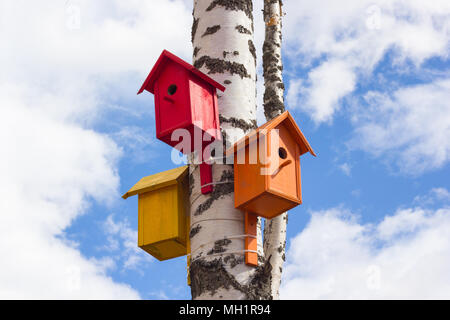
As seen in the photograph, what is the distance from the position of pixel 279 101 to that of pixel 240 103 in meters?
3.96

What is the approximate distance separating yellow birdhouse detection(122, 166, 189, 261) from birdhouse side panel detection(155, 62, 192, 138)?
1.66 ft

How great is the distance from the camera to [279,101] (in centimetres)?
789

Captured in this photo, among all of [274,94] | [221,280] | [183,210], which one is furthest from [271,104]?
[221,280]

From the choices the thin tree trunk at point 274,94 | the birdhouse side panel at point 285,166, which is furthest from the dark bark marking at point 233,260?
the thin tree trunk at point 274,94

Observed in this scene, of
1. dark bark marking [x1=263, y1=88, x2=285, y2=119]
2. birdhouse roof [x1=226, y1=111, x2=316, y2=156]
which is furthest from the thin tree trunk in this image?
birdhouse roof [x1=226, y1=111, x2=316, y2=156]

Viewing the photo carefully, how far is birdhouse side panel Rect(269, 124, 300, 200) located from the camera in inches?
147

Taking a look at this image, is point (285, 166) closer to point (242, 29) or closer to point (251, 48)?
point (251, 48)

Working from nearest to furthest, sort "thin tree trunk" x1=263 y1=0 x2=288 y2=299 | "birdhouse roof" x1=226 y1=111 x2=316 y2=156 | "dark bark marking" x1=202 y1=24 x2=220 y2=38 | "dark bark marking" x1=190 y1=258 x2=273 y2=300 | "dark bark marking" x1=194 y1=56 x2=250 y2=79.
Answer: "dark bark marking" x1=190 y1=258 x2=273 y2=300 → "birdhouse roof" x1=226 y1=111 x2=316 y2=156 → "dark bark marking" x1=194 y1=56 x2=250 y2=79 → "dark bark marking" x1=202 y1=24 x2=220 y2=38 → "thin tree trunk" x1=263 y1=0 x2=288 y2=299

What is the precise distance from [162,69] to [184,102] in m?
0.43

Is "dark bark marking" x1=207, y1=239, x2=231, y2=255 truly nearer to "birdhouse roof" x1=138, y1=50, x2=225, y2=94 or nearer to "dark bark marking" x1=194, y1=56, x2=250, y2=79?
"birdhouse roof" x1=138, y1=50, x2=225, y2=94

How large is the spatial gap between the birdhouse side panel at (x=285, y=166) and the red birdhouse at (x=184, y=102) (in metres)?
0.43

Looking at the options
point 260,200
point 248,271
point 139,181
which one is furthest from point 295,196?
point 139,181

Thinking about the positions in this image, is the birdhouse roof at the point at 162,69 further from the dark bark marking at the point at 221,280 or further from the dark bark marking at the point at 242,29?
the dark bark marking at the point at 221,280

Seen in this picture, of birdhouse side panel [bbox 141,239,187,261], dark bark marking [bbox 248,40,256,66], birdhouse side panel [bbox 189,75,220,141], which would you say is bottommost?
birdhouse side panel [bbox 141,239,187,261]
